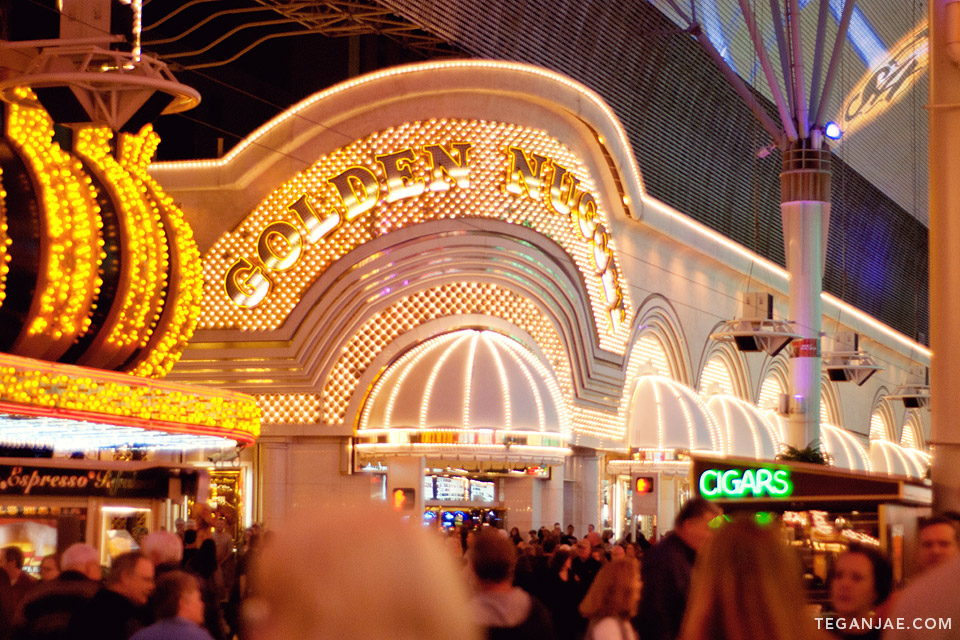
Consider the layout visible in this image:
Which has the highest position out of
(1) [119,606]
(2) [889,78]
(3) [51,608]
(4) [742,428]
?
(2) [889,78]

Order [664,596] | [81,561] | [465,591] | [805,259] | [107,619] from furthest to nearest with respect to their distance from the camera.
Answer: [805,259] → [81,561] → [664,596] → [107,619] → [465,591]

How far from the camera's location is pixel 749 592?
374cm

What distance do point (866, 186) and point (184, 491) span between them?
1449 inches

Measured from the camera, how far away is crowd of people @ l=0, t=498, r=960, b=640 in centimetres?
231

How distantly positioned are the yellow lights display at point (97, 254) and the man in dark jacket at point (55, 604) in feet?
25.0

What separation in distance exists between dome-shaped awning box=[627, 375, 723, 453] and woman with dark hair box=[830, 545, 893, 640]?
22.9 meters

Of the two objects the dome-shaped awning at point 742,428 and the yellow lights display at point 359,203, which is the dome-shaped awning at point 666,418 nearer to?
the dome-shaped awning at point 742,428

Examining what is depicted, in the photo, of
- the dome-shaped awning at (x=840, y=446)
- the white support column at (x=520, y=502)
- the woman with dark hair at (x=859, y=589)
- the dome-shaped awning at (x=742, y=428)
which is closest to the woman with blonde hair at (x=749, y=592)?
the woman with dark hair at (x=859, y=589)

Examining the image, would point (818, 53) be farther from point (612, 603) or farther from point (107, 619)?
point (107, 619)

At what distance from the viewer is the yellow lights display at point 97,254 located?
15.4 metres

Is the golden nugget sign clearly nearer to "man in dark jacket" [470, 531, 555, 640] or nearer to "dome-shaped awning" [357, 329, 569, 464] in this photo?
"dome-shaped awning" [357, 329, 569, 464]

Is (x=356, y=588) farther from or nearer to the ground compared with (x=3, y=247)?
nearer to the ground

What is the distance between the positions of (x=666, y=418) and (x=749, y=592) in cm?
2609

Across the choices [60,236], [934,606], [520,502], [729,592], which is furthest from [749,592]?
[520,502]
